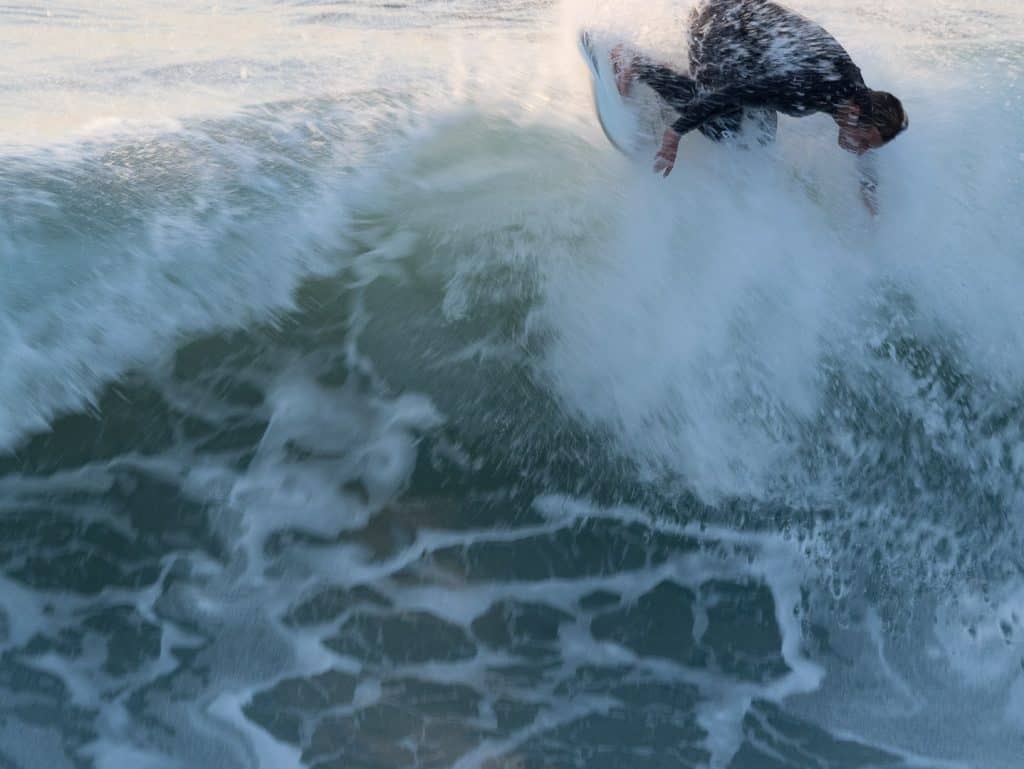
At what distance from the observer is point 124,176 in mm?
3344

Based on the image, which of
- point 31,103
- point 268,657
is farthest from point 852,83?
point 31,103

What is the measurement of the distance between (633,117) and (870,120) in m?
0.81

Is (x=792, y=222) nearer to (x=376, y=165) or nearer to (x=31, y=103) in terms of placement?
(x=376, y=165)

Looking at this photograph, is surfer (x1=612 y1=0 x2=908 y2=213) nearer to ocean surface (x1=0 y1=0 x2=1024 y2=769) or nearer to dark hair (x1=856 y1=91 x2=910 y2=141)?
dark hair (x1=856 y1=91 x2=910 y2=141)

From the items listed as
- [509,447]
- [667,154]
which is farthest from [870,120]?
[509,447]

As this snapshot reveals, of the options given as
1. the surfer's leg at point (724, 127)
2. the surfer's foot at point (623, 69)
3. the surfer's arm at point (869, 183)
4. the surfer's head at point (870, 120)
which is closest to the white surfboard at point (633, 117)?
the surfer's foot at point (623, 69)

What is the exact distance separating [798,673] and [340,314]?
1871mm

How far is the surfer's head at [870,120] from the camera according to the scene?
308cm

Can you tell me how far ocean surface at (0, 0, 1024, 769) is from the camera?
259 cm

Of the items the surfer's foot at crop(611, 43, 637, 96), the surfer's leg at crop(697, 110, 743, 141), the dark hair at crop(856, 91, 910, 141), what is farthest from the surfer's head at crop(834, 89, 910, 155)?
the surfer's foot at crop(611, 43, 637, 96)

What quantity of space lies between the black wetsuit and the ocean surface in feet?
0.67

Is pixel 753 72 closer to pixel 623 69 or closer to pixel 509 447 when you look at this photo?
pixel 623 69

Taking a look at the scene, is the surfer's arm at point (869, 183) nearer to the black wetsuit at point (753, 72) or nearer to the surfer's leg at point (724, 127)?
the black wetsuit at point (753, 72)

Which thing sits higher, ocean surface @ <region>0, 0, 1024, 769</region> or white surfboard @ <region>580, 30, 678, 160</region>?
white surfboard @ <region>580, 30, 678, 160</region>
